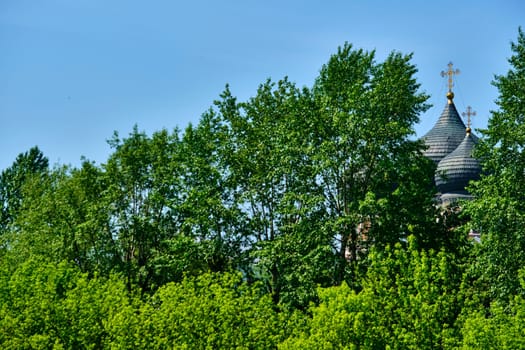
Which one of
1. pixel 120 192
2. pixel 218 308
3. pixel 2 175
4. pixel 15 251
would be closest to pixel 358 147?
pixel 218 308

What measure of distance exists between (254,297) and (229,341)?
7.50 feet

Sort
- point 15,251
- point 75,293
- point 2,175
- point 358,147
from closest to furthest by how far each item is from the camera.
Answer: point 75,293 → point 358,147 → point 15,251 → point 2,175

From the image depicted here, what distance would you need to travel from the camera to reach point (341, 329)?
19.7m

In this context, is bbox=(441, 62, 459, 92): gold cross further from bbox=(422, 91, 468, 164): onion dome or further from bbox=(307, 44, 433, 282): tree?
bbox=(307, 44, 433, 282): tree

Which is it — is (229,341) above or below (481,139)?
below

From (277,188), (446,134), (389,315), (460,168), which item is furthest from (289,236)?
(446,134)

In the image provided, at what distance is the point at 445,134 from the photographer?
57.9 metres

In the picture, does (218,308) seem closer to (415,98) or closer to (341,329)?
(341,329)

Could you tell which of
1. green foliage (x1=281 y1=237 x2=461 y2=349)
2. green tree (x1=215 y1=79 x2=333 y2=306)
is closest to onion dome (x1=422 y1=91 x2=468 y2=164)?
green tree (x1=215 y1=79 x2=333 y2=306)

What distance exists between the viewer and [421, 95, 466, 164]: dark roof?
56281 mm

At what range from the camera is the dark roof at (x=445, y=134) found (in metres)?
56.3

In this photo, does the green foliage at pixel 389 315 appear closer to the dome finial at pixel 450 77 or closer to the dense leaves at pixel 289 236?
the dense leaves at pixel 289 236

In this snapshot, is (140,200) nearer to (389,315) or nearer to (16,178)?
(389,315)

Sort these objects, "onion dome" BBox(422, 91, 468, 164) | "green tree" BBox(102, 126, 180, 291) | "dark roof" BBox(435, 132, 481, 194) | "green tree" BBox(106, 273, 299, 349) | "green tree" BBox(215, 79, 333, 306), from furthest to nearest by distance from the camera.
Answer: "onion dome" BBox(422, 91, 468, 164), "dark roof" BBox(435, 132, 481, 194), "green tree" BBox(102, 126, 180, 291), "green tree" BBox(215, 79, 333, 306), "green tree" BBox(106, 273, 299, 349)
